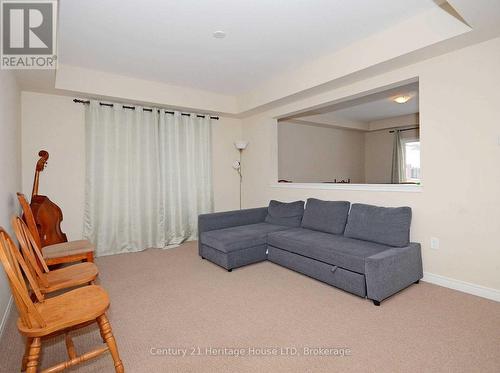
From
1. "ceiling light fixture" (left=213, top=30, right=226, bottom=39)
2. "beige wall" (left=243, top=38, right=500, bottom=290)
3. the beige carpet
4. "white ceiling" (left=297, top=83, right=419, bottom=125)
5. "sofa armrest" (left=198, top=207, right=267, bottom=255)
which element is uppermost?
"white ceiling" (left=297, top=83, right=419, bottom=125)

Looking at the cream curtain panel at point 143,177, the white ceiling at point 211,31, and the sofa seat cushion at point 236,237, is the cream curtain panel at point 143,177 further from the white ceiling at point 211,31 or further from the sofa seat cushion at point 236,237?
the sofa seat cushion at point 236,237

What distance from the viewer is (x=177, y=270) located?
3.50m

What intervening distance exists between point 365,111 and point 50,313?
6613 mm

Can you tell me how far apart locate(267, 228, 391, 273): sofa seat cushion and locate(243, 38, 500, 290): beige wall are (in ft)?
1.98

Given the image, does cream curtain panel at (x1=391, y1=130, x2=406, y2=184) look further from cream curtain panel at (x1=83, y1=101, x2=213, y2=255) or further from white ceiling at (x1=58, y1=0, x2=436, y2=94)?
cream curtain panel at (x1=83, y1=101, x2=213, y2=255)

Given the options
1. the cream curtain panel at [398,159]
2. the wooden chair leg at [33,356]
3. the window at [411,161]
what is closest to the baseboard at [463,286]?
the wooden chair leg at [33,356]

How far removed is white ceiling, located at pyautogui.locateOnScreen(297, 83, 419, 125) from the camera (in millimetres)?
5460

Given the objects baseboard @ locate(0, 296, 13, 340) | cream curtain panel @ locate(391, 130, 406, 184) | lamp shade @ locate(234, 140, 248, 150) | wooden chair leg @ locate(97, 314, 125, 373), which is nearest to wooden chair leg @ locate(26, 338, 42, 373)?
wooden chair leg @ locate(97, 314, 125, 373)

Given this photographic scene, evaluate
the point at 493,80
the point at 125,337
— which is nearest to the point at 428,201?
the point at 493,80

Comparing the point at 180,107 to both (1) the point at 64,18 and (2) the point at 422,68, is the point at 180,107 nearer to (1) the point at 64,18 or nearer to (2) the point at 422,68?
(1) the point at 64,18

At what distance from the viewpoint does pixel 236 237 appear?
11.7ft

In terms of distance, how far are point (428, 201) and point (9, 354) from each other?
3.80 meters

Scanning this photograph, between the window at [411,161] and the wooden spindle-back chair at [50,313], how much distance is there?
7646 mm

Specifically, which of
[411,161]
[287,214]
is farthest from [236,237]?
[411,161]
